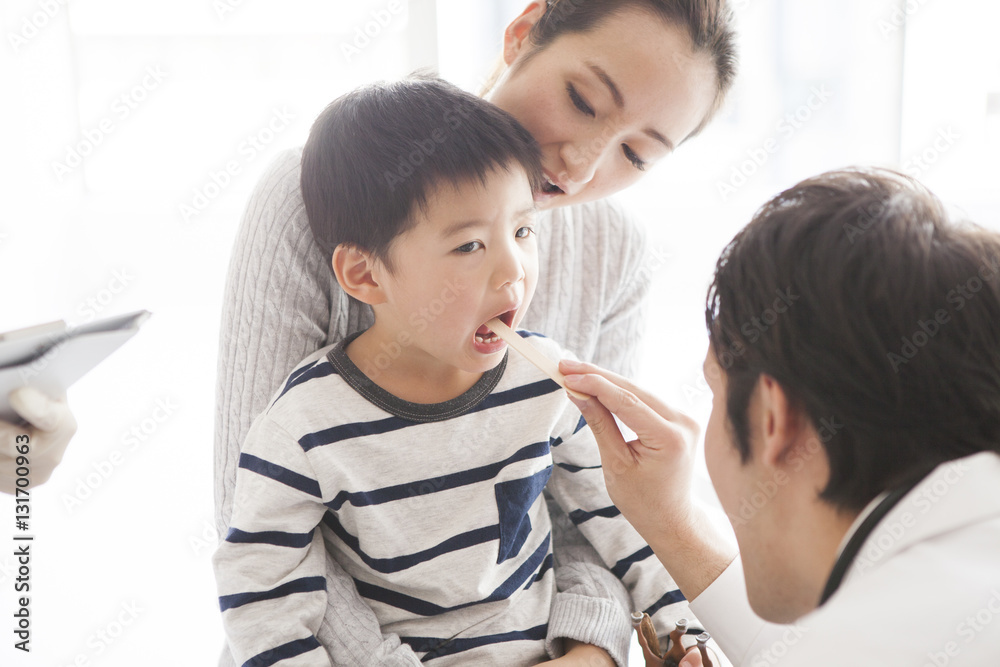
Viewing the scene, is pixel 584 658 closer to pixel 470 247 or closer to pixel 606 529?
pixel 606 529

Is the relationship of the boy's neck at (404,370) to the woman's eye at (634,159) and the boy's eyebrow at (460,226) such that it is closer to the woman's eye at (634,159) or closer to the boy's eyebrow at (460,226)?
the boy's eyebrow at (460,226)

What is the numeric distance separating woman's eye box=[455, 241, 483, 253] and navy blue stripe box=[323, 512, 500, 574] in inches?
14.4

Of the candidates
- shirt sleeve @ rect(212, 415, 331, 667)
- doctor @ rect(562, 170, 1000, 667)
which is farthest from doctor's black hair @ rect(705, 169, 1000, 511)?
shirt sleeve @ rect(212, 415, 331, 667)

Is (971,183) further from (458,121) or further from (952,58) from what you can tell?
(458,121)

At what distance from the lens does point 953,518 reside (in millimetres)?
651

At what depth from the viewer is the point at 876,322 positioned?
67 centimetres

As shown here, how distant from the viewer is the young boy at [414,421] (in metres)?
0.97

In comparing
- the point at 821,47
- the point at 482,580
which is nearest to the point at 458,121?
the point at 482,580

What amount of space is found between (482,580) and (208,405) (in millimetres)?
2017

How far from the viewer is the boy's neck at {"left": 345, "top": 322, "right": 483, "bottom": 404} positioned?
1069 millimetres

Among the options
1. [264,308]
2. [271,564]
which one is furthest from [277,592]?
[264,308]

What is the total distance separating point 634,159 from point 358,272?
445mm

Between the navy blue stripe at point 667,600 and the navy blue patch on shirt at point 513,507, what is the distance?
0.23 meters

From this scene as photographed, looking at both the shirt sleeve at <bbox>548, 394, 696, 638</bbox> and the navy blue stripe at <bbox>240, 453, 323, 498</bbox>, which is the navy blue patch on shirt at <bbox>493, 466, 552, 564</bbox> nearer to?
the shirt sleeve at <bbox>548, 394, 696, 638</bbox>
